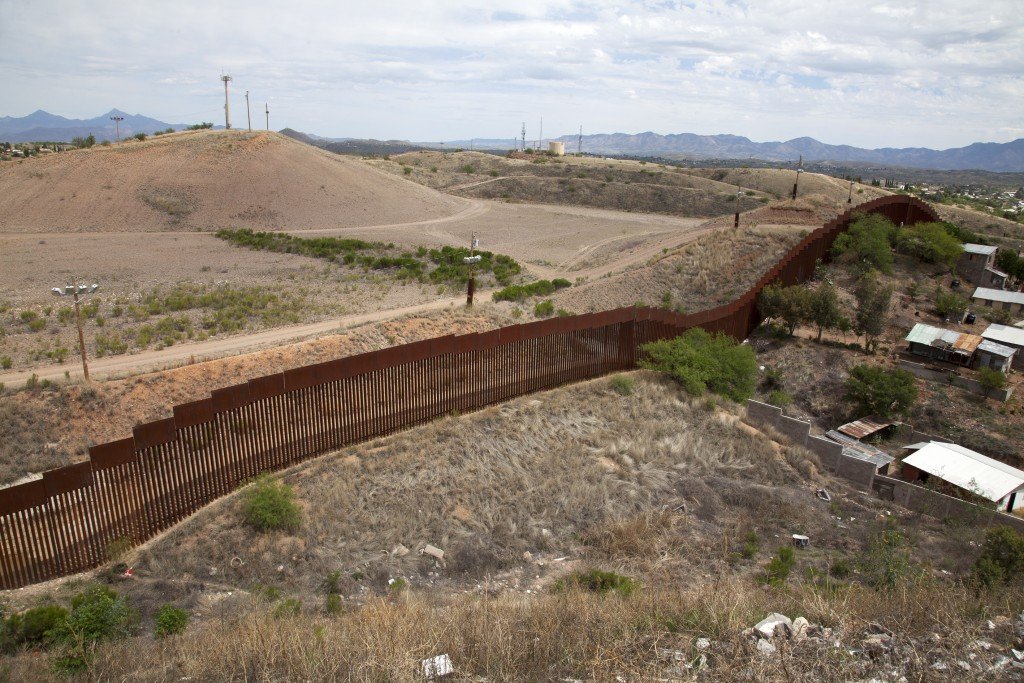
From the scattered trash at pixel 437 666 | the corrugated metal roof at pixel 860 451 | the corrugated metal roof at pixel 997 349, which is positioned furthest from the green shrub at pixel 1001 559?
the corrugated metal roof at pixel 997 349

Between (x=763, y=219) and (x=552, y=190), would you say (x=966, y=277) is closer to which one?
(x=763, y=219)

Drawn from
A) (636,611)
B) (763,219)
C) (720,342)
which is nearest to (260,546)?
(636,611)

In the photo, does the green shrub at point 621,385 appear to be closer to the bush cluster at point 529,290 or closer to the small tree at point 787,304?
the bush cluster at point 529,290

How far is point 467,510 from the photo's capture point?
12594mm

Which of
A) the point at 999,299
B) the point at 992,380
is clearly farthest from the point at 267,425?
the point at 999,299

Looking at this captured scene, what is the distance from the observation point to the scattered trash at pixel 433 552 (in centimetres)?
1130

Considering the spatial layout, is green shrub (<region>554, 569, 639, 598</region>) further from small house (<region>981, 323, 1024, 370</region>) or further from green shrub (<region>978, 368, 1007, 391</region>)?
small house (<region>981, 323, 1024, 370</region>)

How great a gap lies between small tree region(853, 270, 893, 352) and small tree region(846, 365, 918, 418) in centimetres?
425

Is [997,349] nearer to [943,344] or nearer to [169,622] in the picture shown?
[943,344]

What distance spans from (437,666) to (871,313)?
88.7ft

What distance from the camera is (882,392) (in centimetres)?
2302

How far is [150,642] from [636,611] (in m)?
6.20

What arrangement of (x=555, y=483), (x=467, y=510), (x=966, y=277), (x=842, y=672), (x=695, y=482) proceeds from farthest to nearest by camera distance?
(x=966, y=277) → (x=695, y=482) → (x=555, y=483) → (x=467, y=510) → (x=842, y=672)

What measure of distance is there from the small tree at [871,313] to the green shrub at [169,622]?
91.0ft
